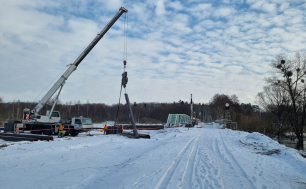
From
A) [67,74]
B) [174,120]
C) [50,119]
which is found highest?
[67,74]

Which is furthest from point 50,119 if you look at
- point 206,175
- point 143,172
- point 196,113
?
point 196,113

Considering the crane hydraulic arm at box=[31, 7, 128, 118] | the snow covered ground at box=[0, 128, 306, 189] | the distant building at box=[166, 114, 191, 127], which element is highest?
the crane hydraulic arm at box=[31, 7, 128, 118]

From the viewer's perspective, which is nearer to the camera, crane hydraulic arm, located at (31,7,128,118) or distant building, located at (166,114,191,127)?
crane hydraulic arm, located at (31,7,128,118)

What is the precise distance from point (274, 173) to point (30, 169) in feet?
26.1

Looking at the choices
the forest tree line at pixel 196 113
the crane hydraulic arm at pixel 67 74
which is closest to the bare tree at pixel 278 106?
the forest tree line at pixel 196 113

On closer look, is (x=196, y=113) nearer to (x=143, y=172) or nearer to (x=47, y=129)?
(x=47, y=129)

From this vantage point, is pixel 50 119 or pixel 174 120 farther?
pixel 174 120

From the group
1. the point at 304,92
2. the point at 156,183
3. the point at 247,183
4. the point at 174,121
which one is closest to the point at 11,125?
the point at 156,183

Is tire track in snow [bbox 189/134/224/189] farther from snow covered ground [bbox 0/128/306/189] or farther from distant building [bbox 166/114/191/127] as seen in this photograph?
distant building [bbox 166/114/191/127]

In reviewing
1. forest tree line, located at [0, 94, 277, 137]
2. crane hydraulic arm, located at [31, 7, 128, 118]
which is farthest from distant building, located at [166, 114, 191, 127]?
crane hydraulic arm, located at [31, 7, 128, 118]

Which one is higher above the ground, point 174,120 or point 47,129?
point 174,120

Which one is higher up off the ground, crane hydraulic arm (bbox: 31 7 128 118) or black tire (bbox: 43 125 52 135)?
crane hydraulic arm (bbox: 31 7 128 118)

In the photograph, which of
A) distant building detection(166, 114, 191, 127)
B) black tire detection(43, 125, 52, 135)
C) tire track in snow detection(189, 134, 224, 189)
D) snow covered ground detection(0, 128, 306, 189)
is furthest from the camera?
distant building detection(166, 114, 191, 127)

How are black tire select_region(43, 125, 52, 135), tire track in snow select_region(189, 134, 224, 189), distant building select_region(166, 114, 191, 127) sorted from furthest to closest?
distant building select_region(166, 114, 191, 127) < black tire select_region(43, 125, 52, 135) < tire track in snow select_region(189, 134, 224, 189)
